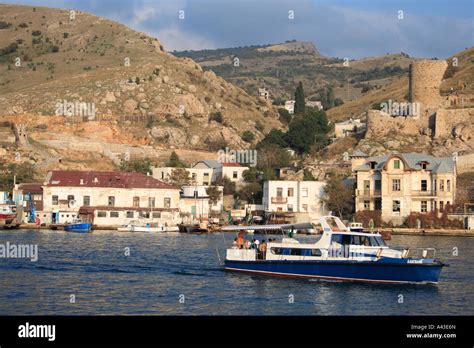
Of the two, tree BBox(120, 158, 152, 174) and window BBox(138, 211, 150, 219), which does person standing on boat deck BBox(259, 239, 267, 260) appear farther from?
tree BBox(120, 158, 152, 174)

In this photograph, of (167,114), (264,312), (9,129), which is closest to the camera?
(264,312)

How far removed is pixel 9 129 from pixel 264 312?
9308 centimetres

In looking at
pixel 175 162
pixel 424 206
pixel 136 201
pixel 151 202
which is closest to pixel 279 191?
pixel 151 202

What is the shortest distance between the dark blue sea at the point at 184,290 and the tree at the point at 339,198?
31068 millimetres

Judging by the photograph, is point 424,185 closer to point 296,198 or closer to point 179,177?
point 296,198

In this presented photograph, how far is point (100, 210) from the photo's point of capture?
91812mm

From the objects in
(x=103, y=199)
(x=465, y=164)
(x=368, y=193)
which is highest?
(x=465, y=164)

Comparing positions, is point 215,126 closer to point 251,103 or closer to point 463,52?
point 251,103

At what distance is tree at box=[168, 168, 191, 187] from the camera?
105 metres

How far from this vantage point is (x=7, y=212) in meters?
92.0

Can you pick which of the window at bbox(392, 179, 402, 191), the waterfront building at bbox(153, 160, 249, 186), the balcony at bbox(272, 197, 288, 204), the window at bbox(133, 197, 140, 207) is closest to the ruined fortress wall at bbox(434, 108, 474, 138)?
the window at bbox(392, 179, 402, 191)

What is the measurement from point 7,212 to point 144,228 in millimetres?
13883

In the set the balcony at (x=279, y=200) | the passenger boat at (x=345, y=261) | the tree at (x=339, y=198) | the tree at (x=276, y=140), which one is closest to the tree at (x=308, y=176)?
the balcony at (x=279, y=200)
